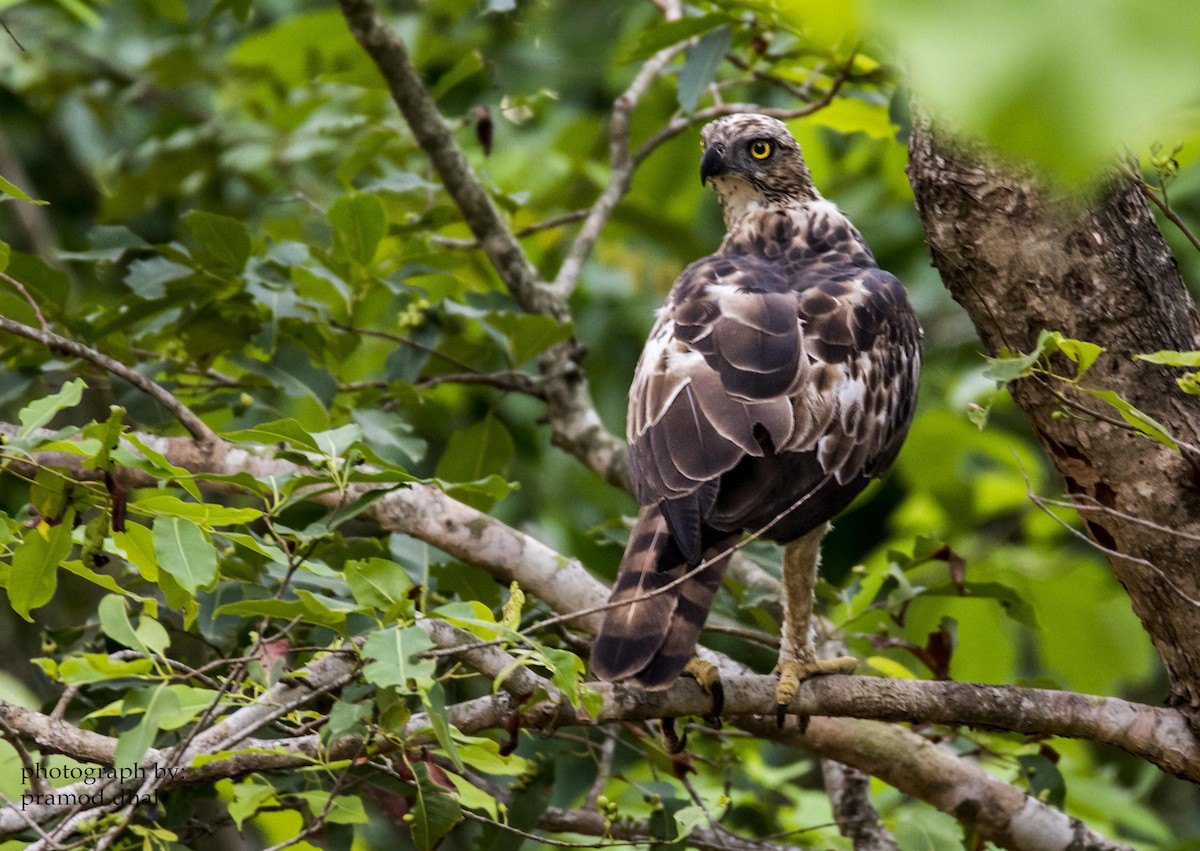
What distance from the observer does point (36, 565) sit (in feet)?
6.55

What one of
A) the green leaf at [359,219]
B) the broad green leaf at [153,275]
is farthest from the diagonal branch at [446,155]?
the broad green leaf at [153,275]

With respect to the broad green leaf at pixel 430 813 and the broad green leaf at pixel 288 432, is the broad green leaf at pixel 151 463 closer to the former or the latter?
the broad green leaf at pixel 288 432

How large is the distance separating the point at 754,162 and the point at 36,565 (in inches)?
97.9

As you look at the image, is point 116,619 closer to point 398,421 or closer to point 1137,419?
point 398,421

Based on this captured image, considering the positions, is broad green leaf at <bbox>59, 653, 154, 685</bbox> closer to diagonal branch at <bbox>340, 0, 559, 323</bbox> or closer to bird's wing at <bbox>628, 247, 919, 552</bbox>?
bird's wing at <bbox>628, 247, 919, 552</bbox>

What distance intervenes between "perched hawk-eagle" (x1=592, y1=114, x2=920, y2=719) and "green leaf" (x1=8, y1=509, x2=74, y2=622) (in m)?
1.02

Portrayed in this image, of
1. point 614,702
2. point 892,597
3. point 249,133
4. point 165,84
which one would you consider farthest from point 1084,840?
point 165,84

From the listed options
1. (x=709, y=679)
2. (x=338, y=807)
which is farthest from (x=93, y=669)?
(x=709, y=679)

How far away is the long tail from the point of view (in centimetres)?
242

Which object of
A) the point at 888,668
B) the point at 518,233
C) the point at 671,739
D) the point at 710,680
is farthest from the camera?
the point at 518,233

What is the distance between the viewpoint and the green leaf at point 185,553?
74.5 inches

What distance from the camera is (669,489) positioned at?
2.65 m

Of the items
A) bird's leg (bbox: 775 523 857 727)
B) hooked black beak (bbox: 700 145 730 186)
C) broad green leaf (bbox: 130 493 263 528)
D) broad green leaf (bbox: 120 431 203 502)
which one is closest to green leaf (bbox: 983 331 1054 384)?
bird's leg (bbox: 775 523 857 727)

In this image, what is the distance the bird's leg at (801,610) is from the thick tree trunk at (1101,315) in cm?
71
